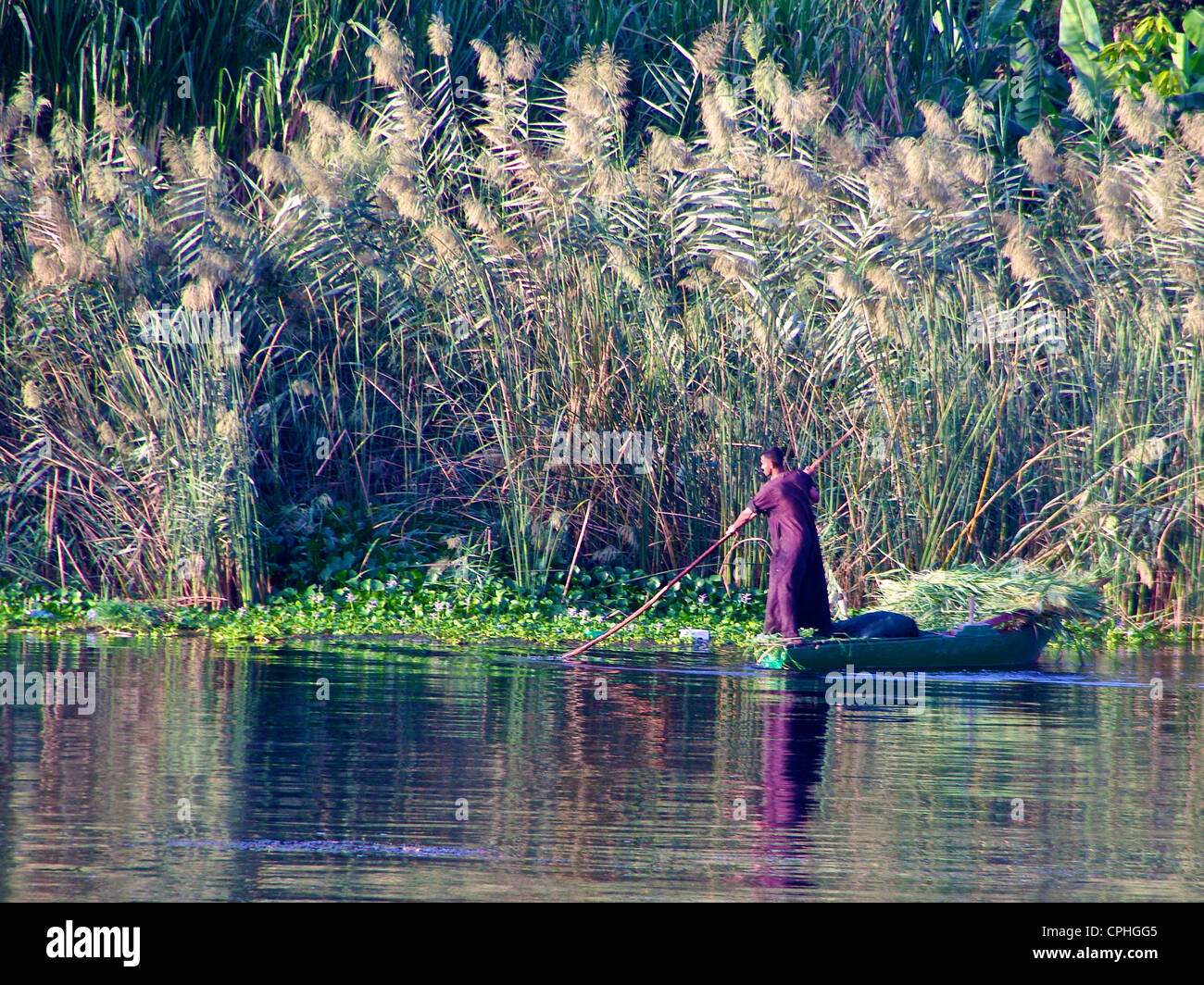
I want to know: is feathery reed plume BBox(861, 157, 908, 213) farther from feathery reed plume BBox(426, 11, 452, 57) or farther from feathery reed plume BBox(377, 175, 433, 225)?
feathery reed plume BBox(426, 11, 452, 57)

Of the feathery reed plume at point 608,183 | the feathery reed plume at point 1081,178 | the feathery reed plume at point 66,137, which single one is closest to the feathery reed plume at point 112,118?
the feathery reed plume at point 66,137

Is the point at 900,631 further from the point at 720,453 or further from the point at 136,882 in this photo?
the point at 136,882

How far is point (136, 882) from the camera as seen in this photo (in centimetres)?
690

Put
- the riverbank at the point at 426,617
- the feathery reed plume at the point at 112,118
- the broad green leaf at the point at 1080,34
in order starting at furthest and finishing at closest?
the broad green leaf at the point at 1080,34 < the feathery reed plume at the point at 112,118 < the riverbank at the point at 426,617

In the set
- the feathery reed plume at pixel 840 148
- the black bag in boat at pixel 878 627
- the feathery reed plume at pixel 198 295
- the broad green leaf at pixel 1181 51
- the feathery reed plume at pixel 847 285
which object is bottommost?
the black bag in boat at pixel 878 627

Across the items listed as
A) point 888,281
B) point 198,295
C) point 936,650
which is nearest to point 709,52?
point 888,281

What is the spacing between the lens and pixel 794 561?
44.7 feet

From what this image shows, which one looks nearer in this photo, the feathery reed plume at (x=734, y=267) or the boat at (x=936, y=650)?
the boat at (x=936, y=650)

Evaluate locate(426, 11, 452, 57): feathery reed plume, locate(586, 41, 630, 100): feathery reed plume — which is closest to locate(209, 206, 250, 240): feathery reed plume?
locate(426, 11, 452, 57): feathery reed plume

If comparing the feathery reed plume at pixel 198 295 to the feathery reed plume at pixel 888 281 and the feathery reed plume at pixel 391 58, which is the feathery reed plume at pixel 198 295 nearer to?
the feathery reed plume at pixel 391 58

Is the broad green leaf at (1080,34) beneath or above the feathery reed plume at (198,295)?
above

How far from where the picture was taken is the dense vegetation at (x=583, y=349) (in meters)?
15.5

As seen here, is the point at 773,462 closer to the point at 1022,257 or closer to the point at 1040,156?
the point at 1022,257

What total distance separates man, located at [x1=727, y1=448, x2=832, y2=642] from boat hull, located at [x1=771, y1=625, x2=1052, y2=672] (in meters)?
0.37
